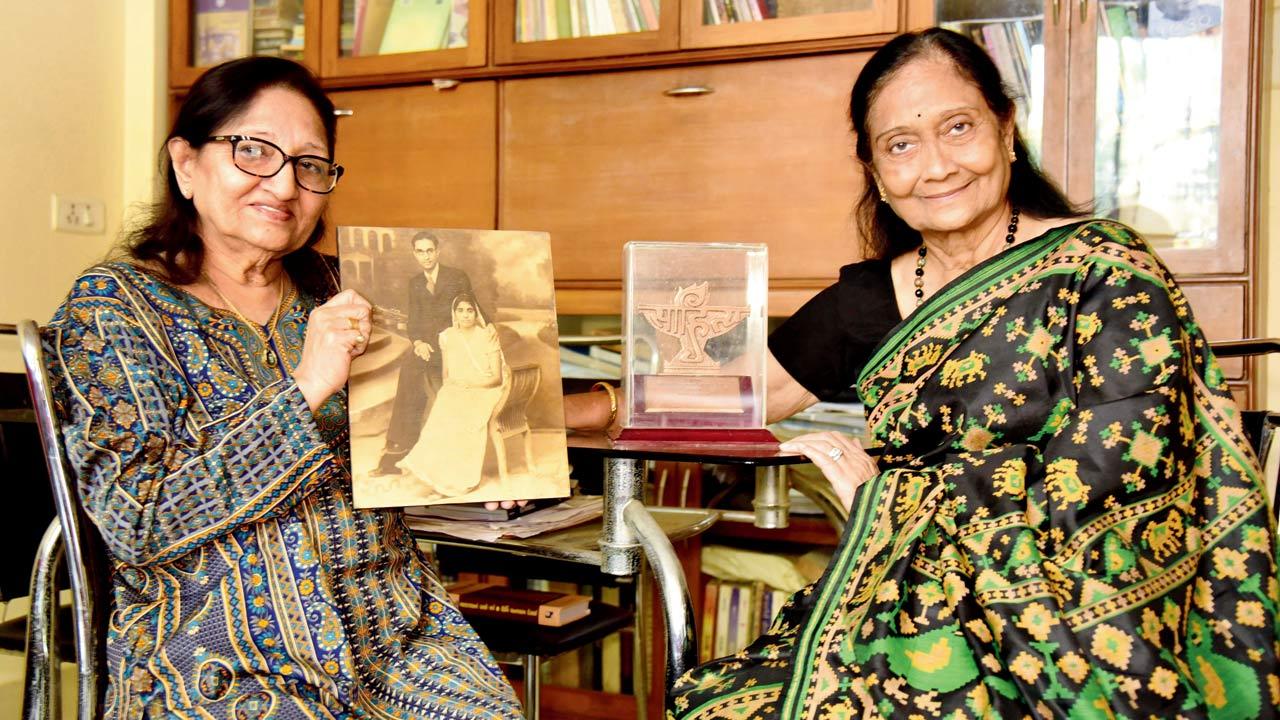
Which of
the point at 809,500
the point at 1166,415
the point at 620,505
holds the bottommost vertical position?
the point at 809,500

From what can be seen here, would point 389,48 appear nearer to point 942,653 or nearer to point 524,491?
point 524,491

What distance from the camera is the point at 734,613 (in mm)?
2455

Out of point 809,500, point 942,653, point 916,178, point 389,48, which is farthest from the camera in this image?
point 389,48

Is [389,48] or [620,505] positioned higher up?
[389,48]

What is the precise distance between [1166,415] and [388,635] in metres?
0.86

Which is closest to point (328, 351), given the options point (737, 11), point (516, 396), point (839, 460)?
point (516, 396)

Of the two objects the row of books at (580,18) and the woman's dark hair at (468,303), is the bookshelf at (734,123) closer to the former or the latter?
the row of books at (580,18)

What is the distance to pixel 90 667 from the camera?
45.1 inches

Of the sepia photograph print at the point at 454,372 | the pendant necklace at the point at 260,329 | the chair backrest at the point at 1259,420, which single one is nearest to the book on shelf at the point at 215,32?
the pendant necklace at the point at 260,329

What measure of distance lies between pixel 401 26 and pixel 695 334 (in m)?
1.59

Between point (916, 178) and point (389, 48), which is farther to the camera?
point (389, 48)

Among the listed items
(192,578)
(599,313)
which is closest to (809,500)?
(599,313)

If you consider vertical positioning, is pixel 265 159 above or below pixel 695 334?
above

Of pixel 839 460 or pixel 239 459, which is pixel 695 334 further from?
pixel 239 459
